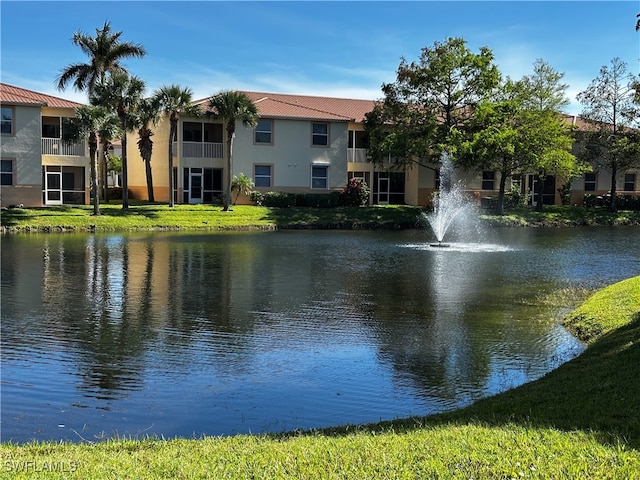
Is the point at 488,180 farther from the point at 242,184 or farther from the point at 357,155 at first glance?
the point at 242,184

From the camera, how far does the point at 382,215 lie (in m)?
45.3

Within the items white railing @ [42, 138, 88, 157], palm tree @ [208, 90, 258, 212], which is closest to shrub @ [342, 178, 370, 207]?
palm tree @ [208, 90, 258, 212]

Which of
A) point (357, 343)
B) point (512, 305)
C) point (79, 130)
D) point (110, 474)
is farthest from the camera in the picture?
point (79, 130)

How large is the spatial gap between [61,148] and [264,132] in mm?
13013

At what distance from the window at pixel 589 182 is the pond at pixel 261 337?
35272 mm

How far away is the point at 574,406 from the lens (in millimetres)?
7156

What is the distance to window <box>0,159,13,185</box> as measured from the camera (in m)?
41.6

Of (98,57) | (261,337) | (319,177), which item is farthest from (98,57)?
(261,337)

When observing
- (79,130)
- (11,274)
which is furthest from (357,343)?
(79,130)

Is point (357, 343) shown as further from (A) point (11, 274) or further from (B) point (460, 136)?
(B) point (460, 136)

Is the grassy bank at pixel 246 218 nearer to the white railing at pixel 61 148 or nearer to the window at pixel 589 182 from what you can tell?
the white railing at pixel 61 148

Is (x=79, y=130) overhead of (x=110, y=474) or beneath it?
overhead

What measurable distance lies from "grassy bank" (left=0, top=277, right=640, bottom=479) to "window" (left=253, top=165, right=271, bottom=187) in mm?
41395

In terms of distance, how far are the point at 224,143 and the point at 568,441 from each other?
143ft
